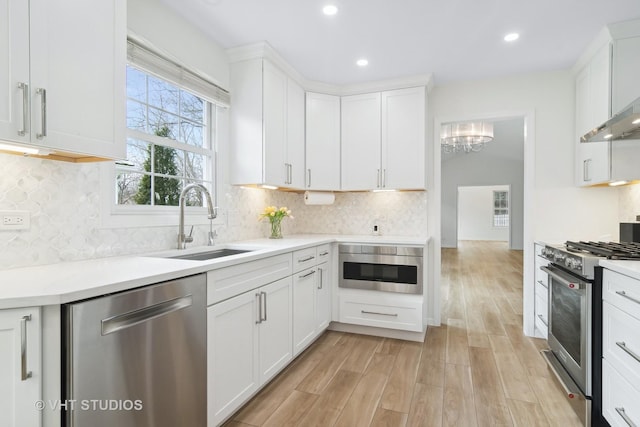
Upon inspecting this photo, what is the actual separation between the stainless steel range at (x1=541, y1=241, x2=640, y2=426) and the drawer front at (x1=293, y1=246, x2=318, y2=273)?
1.83 m

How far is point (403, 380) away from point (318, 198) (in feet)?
6.38

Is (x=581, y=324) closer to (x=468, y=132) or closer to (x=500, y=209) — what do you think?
(x=468, y=132)

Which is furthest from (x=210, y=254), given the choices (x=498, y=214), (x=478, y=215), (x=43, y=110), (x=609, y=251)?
(x=498, y=214)

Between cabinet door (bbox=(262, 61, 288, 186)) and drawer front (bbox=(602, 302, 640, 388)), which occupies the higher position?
cabinet door (bbox=(262, 61, 288, 186))

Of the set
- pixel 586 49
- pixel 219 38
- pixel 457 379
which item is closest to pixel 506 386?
pixel 457 379

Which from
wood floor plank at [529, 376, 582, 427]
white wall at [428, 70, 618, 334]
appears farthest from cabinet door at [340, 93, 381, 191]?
wood floor plank at [529, 376, 582, 427]

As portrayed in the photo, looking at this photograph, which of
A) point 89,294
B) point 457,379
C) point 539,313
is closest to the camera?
point 89,294

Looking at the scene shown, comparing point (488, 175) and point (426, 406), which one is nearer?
point (426, 406)

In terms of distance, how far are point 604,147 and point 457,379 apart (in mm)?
2154

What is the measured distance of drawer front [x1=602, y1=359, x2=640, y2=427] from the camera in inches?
61.0

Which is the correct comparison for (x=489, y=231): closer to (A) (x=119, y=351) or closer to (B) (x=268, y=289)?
(B) (x=268, y=289)

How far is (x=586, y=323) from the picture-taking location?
6.28ft

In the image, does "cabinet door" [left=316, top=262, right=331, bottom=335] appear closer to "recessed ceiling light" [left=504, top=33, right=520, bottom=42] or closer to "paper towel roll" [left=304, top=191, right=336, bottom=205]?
"paper towel roll" [left=304, top=191, right=336, bottom=205]

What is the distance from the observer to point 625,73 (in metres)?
2.48
